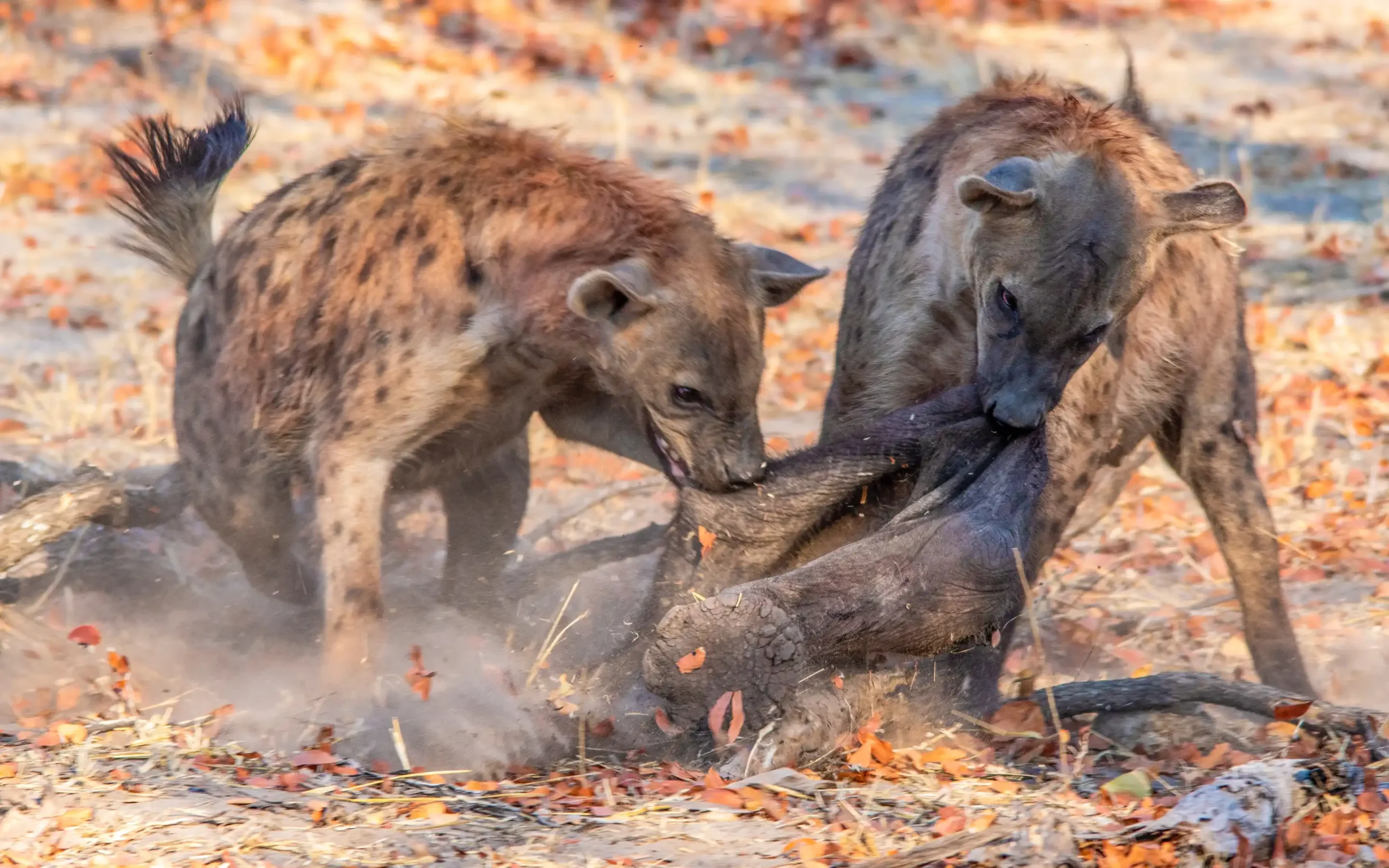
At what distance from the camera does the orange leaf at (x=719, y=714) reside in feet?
12.4

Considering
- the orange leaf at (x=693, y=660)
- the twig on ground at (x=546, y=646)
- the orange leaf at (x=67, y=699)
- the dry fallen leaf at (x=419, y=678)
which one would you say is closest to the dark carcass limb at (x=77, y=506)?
the orange leaf at (x=67, y=699)

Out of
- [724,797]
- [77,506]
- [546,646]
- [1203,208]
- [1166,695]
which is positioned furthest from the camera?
[77,506]

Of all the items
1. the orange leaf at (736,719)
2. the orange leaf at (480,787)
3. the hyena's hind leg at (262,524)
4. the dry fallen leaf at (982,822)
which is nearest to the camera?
the dry fallen leaf at (982,822)

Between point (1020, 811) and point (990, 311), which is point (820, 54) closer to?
point (990, 311)

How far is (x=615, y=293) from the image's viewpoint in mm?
4398

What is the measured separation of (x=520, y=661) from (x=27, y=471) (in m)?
2.23

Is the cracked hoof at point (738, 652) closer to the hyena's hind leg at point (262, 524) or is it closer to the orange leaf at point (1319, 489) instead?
the hyena's hind leg at point (262, 524)

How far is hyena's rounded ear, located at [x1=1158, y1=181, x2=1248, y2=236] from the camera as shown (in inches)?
177

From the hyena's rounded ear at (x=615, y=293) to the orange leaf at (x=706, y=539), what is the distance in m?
0.60

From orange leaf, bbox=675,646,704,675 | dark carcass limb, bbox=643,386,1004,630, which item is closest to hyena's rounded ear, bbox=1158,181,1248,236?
dark carcass limb, bbox=643,386,1004,630

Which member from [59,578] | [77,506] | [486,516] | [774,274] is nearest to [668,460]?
[774,274]

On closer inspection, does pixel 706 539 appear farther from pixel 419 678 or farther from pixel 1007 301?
pixel 1007 301

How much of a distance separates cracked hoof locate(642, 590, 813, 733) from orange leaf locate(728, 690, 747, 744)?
16 millimetres

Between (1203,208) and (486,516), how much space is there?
8.15 ft
